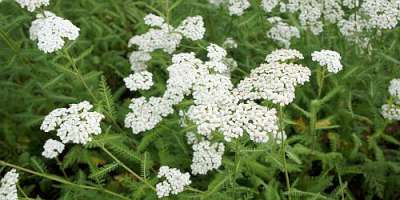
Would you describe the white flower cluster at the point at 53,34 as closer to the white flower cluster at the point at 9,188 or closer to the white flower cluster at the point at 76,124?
the white flower cluster at the point at 76,124

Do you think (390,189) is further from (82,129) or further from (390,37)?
(82,129)

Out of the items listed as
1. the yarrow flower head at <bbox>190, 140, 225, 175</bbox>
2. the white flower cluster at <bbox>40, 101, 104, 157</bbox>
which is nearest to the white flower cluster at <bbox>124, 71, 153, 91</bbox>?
the white flower cluster at <bbox>40, 101, 104, 157</bbox>

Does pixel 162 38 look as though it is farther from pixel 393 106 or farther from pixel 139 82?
pixel 393 106

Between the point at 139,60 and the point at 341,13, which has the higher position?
the point at 341,13

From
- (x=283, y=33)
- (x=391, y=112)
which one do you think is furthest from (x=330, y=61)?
(x=283, y=33)

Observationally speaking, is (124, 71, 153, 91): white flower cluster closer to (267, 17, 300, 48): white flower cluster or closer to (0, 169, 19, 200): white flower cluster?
(0, 169, 19, 200): white flower cluster

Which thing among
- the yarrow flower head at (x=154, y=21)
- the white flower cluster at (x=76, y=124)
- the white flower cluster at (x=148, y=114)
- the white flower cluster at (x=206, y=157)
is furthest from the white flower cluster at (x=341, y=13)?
the white flower cluster at (x=76, y=124)

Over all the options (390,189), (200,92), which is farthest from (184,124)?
(390,189)
